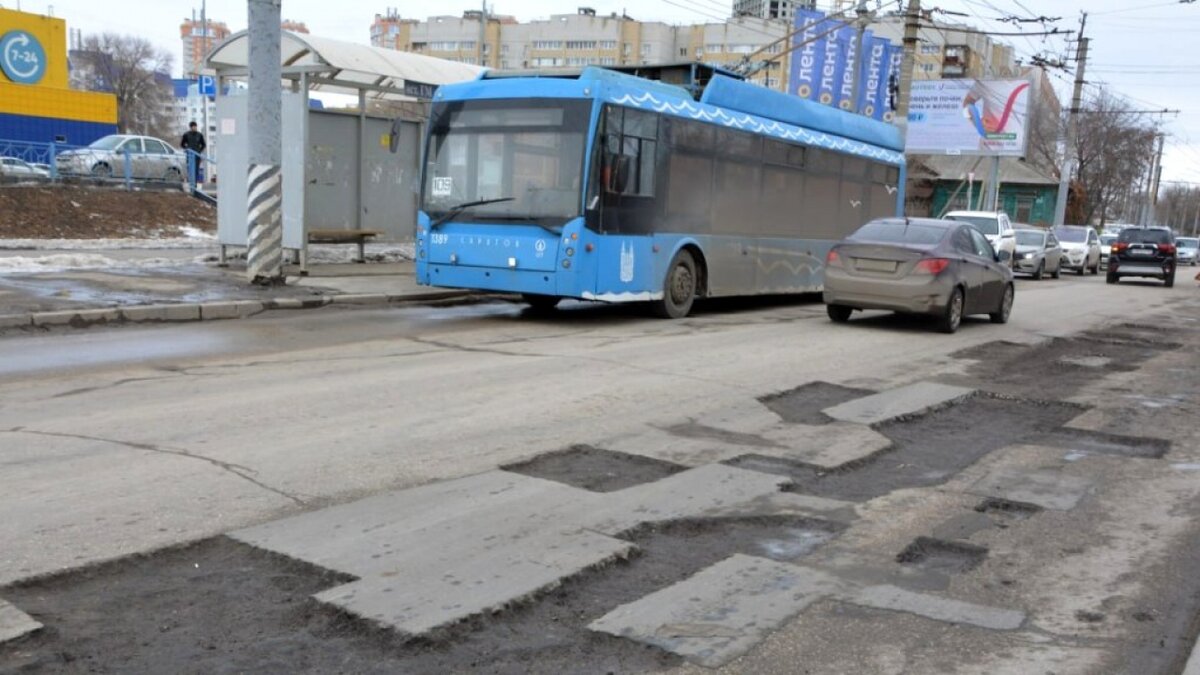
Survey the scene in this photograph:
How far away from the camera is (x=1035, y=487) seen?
255 inches

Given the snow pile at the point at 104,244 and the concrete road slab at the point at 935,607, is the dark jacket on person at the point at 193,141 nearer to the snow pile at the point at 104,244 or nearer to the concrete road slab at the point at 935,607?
the snow pile at the point at 104,244

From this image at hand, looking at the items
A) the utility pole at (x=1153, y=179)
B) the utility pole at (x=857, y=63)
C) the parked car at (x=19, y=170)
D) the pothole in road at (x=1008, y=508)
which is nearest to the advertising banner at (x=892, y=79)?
the utility pole at (x=857, y=63)

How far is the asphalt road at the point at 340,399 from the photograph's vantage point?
5148 millimetres

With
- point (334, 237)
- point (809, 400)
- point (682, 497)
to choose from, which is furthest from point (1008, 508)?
point (334, 237)

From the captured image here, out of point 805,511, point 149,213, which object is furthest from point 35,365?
point 149,213

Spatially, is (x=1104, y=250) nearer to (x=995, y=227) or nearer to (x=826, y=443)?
(x=995, y=227)

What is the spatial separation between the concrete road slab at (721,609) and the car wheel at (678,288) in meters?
9.72

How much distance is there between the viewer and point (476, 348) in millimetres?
11102

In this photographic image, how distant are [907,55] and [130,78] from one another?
7595 centimetres

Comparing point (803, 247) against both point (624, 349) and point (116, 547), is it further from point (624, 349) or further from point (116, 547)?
point (116, 547)

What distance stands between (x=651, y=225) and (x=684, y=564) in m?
9.50

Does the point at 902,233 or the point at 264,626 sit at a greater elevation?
the point at 902,233

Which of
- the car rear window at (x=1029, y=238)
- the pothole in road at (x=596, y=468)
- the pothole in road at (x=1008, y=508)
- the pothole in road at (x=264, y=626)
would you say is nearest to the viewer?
the pothole in road at (x=264, y=626)

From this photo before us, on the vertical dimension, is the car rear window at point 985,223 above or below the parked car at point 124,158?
below
